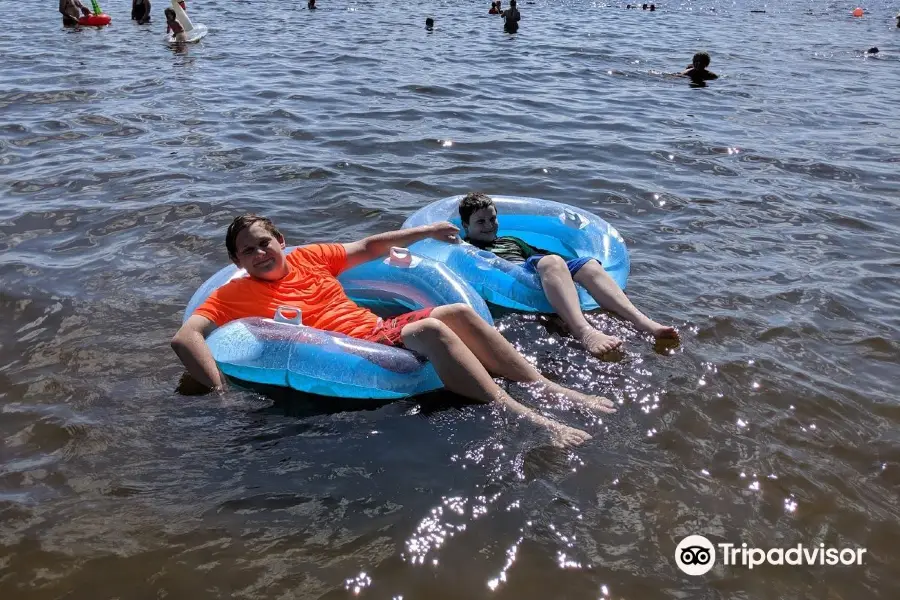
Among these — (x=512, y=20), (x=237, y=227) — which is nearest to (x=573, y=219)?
(x=237, y=227)

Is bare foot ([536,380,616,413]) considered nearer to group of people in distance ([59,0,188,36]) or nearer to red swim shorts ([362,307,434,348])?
red swim shorts ([362,307,434,348])

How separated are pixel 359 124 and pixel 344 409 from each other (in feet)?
20.1

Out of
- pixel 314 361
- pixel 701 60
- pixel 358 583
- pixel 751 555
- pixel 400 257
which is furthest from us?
pixel 701 60

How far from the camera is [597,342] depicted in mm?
4355

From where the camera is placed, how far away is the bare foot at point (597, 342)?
14.1 feet

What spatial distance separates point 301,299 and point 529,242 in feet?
7.31

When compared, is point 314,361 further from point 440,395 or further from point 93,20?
point 93,20

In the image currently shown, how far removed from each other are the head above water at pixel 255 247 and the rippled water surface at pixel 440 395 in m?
0.72

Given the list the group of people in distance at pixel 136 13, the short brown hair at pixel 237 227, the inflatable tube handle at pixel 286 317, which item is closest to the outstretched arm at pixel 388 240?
the short brown hair at pixel 237 227

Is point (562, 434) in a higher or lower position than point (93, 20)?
lower

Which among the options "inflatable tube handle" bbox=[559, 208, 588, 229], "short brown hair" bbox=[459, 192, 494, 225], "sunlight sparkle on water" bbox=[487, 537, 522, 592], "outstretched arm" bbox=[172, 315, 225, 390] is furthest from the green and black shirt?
"sunlight sparkle on water" bbox=[487, 537, 522, 592]

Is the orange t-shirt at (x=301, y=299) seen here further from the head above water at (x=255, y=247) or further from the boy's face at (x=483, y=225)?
the boy's face at (x=483, y=225)

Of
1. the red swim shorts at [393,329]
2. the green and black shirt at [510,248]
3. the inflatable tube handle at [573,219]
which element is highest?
the inflatable tube handle at [573,219]

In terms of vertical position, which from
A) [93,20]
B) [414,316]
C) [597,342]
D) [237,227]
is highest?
[93,20]
